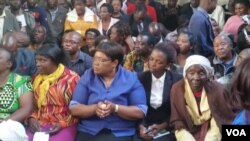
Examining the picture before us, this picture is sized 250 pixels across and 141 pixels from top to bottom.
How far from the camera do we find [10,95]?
4473 millimetres

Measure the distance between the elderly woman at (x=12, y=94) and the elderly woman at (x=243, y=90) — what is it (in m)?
2.46

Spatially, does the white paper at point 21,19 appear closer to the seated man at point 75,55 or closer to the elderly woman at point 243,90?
the seated man at point 75,55

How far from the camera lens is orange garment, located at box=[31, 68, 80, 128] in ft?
14.8

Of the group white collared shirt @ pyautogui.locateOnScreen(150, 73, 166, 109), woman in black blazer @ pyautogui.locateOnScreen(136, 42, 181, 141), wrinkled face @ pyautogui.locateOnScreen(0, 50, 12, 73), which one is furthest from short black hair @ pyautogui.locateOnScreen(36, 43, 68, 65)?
white collared shirt @ pyautogui.locateOnScreen(150, 73, 166, 109)

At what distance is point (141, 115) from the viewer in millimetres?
4305

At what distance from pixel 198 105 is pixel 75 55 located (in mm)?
1617

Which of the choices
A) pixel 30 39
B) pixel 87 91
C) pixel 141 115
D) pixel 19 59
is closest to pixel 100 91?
pixel 87 91

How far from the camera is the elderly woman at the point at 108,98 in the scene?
4297 millimetres

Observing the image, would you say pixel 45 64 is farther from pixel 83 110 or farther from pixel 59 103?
pixel 83 110

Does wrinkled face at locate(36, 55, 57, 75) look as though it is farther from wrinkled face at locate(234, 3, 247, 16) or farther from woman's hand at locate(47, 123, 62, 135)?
wrinkled face at locate(234, 3, 247, 16)

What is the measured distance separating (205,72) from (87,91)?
Result: 40.7 inches

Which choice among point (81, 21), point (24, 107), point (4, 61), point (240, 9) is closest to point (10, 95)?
point (24, 107)

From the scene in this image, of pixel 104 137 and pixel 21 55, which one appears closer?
pixel 104 137

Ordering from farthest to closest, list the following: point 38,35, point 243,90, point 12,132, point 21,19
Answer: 1. point 21,19
2. point 38,35
3. point 12,132
4. point 243,90
